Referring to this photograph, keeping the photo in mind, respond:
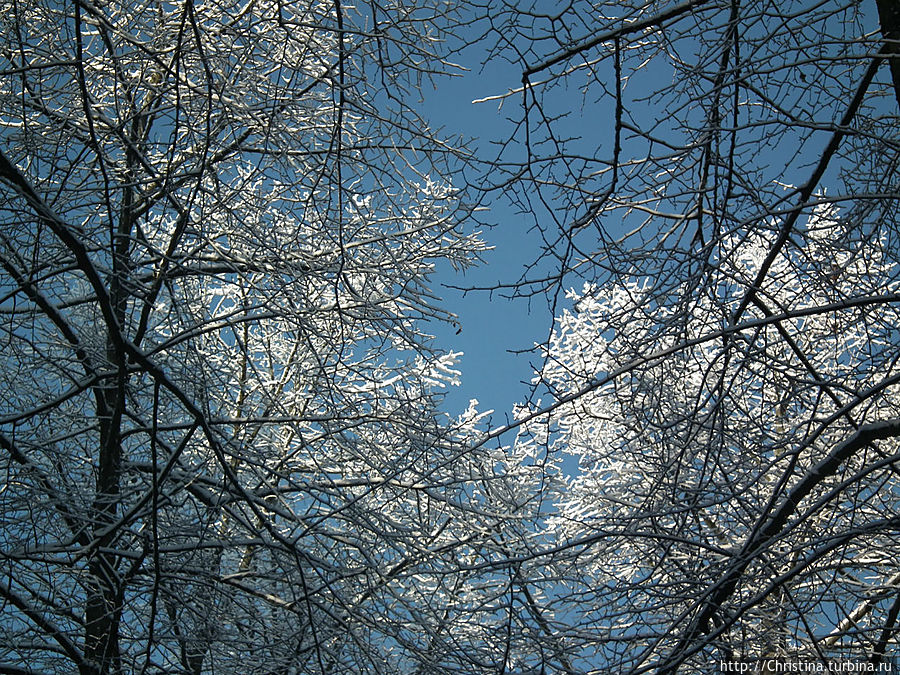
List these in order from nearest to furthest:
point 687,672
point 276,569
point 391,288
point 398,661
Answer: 1. point 687,672
2. point 398,661
3. point 276,569
4. point 391,288

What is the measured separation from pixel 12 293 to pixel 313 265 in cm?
199

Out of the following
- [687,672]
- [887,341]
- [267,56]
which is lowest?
[687,672]

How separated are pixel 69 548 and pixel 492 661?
239 cm

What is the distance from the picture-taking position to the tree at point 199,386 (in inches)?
172

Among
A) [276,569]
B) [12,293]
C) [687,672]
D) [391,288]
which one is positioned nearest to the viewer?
[687,672]

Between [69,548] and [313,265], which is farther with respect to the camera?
[313,265]

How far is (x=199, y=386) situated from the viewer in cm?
502

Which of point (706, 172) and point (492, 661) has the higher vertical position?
point (706, 172)

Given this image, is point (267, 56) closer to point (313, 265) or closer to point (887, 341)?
point (313, 265)

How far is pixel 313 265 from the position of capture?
218 inches

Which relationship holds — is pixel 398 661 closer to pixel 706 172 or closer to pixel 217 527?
pixel 217 527

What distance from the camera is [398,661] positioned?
4883 millimetres

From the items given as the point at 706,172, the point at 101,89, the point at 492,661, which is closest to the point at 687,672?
the point at 492,661

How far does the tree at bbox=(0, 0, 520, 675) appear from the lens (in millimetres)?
4375
